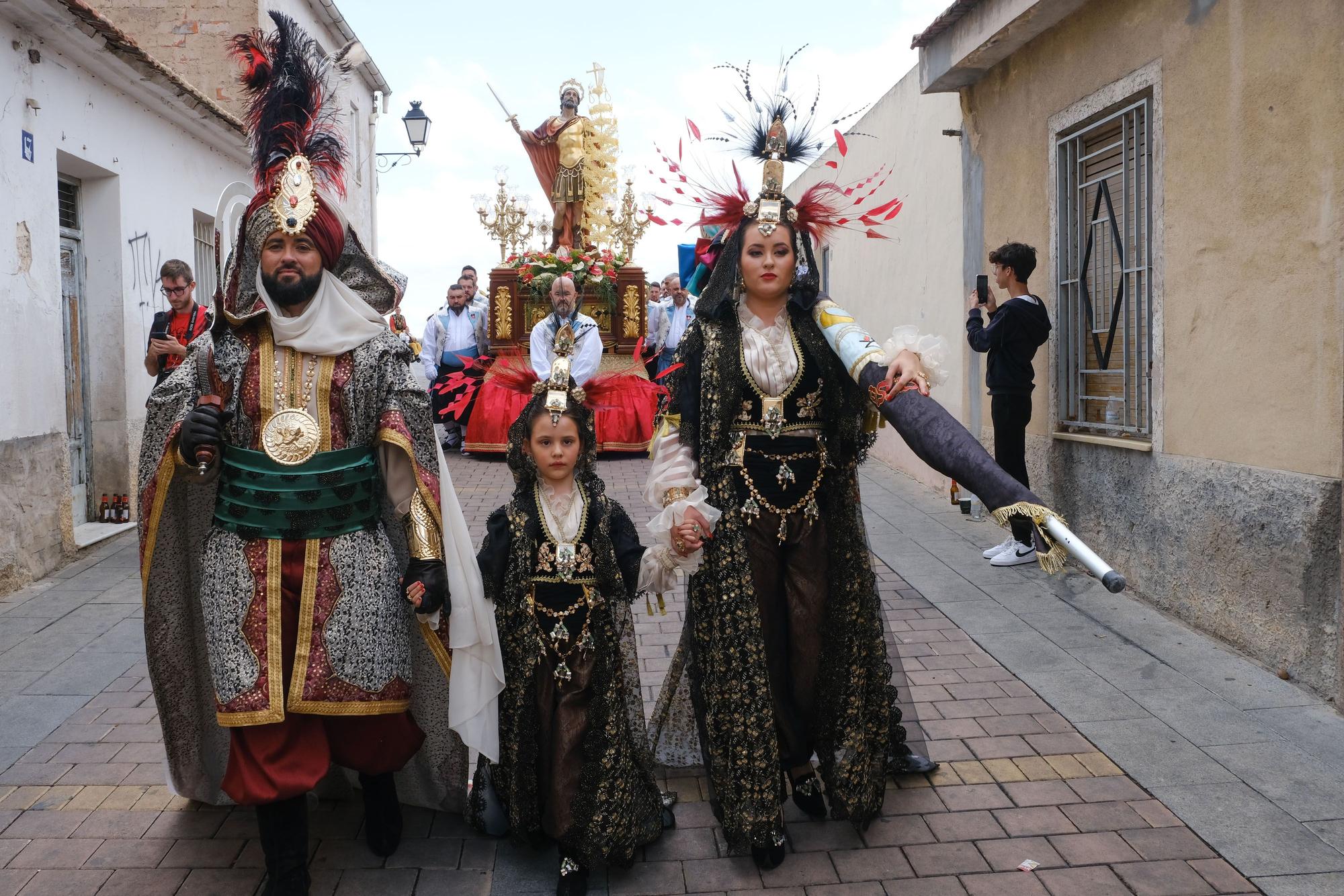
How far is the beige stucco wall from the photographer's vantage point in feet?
15.3

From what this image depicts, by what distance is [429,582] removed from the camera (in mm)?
3205

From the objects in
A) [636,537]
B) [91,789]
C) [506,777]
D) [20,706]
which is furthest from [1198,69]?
[20,706]

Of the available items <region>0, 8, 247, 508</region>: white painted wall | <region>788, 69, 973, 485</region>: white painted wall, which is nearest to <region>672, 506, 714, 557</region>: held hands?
<region>0, 8, 247, 508</region>: white painted wall

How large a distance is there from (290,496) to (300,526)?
0.10 meters

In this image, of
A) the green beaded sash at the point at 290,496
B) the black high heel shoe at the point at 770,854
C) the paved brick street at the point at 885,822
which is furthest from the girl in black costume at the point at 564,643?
the green beaded sash at the point at 290,496

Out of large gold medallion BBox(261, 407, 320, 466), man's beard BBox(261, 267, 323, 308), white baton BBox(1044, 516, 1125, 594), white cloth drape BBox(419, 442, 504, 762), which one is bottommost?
white cloth drape BBox(419, 442, 504, 762)

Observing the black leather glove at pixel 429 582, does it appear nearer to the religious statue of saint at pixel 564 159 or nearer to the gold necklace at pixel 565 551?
the gold necklace at pixel 565 551

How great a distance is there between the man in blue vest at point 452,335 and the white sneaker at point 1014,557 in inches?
316

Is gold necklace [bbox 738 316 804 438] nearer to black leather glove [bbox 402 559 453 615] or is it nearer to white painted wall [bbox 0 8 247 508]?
black leather glove [bbox 402 559 453 615]

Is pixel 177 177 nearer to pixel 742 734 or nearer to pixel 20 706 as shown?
pixel 20 706

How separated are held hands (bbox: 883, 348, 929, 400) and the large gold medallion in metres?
1.73

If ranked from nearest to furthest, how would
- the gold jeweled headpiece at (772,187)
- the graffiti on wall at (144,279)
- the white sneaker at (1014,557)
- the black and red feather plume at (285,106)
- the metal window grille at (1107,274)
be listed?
the black and red feather plume at (285,106) < the gold jeweled headpiece at (772,187) < the metal window grille at (1107,274) < the white sneaker at (1014,557) < the graffiti on wall at (144,279)

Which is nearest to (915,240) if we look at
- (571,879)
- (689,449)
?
(689,449)

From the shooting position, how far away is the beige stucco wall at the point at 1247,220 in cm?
468
